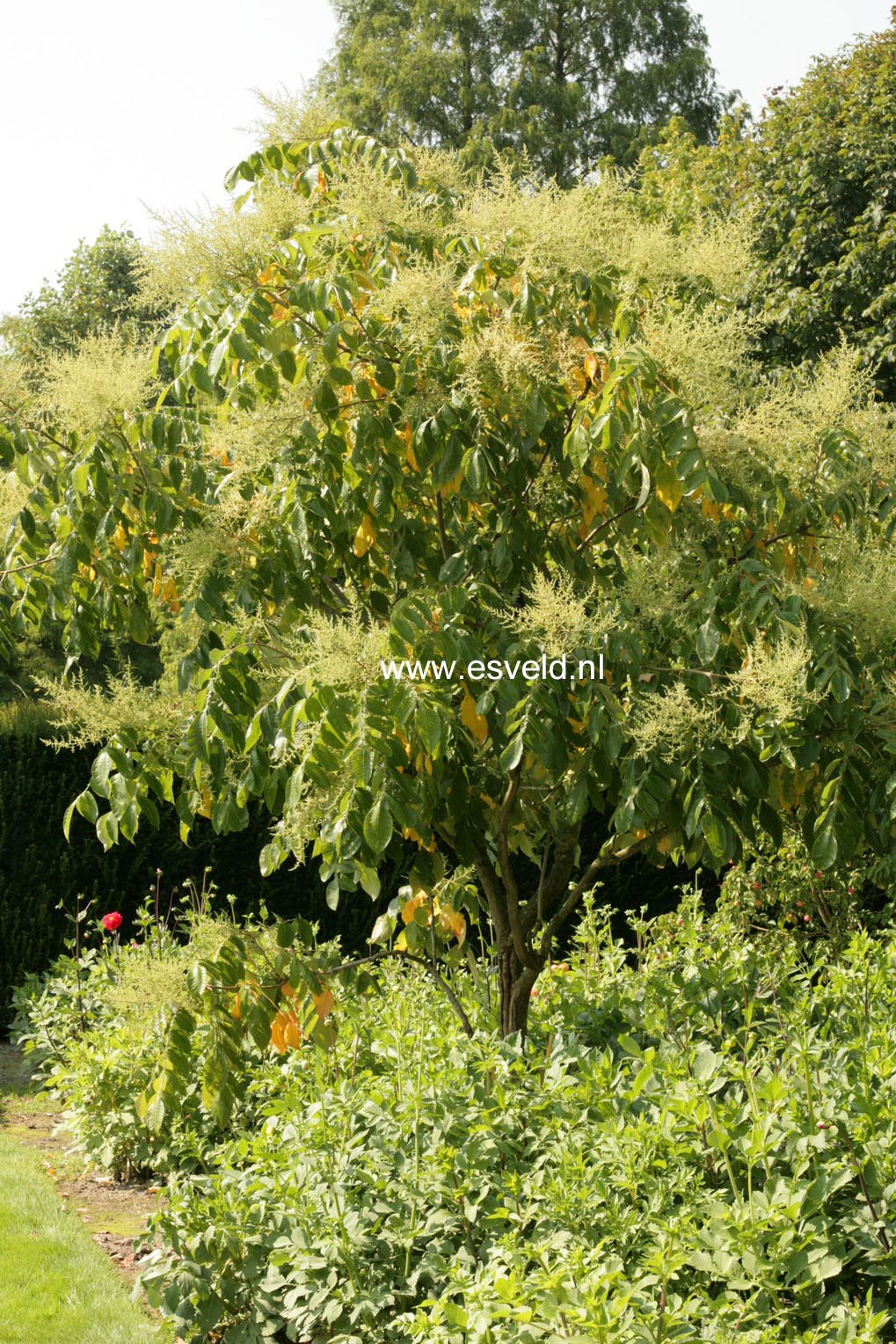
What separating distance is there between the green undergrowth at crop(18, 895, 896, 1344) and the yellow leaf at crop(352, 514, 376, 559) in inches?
45.1

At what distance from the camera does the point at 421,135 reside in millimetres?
21156

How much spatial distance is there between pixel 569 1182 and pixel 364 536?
1.71 m

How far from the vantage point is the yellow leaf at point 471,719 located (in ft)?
10.3

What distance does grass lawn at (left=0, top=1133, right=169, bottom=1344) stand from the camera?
3521 mm

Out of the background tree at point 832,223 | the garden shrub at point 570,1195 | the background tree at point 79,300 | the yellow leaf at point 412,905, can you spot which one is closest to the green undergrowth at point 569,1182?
the garden shrub at point 570,1195

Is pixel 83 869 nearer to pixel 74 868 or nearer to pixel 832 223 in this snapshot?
pixel 74 868

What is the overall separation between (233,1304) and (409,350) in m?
2.53

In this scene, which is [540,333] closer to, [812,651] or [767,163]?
[812,651]

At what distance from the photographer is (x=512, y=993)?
157 inches

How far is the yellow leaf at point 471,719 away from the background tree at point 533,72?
62.4 ft

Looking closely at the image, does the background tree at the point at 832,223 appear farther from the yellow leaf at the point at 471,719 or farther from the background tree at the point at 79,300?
the background tree at the point at 79,300

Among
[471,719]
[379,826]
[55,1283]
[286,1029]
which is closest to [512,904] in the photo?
[286,1029]

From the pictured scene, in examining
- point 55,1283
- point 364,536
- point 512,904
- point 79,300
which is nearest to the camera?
point 364,536

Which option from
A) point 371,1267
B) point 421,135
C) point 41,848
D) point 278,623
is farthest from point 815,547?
point 421,135
